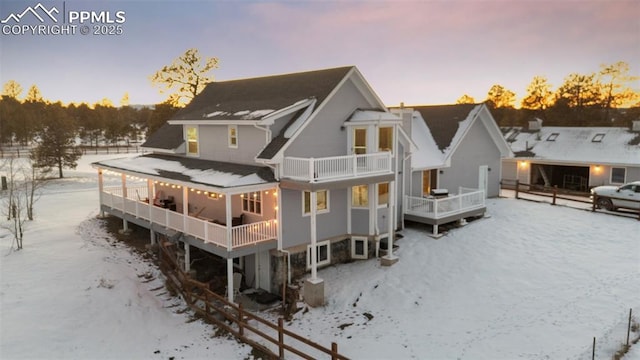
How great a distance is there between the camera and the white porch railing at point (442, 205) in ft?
75.3

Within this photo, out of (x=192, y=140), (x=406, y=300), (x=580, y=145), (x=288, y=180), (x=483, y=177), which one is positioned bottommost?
(x=406, y=300)

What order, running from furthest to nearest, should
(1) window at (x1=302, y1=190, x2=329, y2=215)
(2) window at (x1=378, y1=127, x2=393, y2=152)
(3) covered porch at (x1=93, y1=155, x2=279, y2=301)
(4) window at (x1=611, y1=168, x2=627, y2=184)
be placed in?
(4) window at (x1=611, y1=168, x2=627, y2=184) < (2) window at (x1=378, y1=127, x2=393, y2=152) < (1) window at (x1=302, y1=190, x2=329, y2=215) < (3) covered porch at (x1=93, y1=155, x2=279, y2=301)

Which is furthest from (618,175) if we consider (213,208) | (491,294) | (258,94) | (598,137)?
(213,208)

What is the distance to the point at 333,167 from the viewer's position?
18.2m

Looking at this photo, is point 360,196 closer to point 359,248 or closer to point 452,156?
point 359,248

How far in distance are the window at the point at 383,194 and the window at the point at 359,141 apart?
200cm

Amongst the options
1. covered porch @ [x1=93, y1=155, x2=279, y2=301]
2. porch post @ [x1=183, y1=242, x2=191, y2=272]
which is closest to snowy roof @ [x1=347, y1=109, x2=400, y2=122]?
covered porch @ [x1=93, y1=155, x2=279, y2=301]

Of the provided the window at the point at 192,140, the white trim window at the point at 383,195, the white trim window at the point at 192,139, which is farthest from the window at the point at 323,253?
the window at the point at 192,140

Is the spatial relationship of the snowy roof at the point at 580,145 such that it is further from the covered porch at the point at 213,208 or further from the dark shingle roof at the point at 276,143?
the covered porch at the point at 213,208

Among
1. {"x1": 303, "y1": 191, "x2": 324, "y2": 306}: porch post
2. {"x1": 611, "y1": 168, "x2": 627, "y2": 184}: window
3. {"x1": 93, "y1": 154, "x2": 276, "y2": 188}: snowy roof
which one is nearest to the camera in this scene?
{"x1": 303, "y1": 191, "x2": 324, "y2": 306}: porch post

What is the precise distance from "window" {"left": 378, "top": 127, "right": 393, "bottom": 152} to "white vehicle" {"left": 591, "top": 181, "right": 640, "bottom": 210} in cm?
1373

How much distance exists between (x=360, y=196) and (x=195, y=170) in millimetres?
7702

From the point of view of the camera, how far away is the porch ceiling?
17.6 meters

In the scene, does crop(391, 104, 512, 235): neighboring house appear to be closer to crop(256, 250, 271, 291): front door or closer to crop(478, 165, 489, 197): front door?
crop(478, 165, 489, 197): front door
